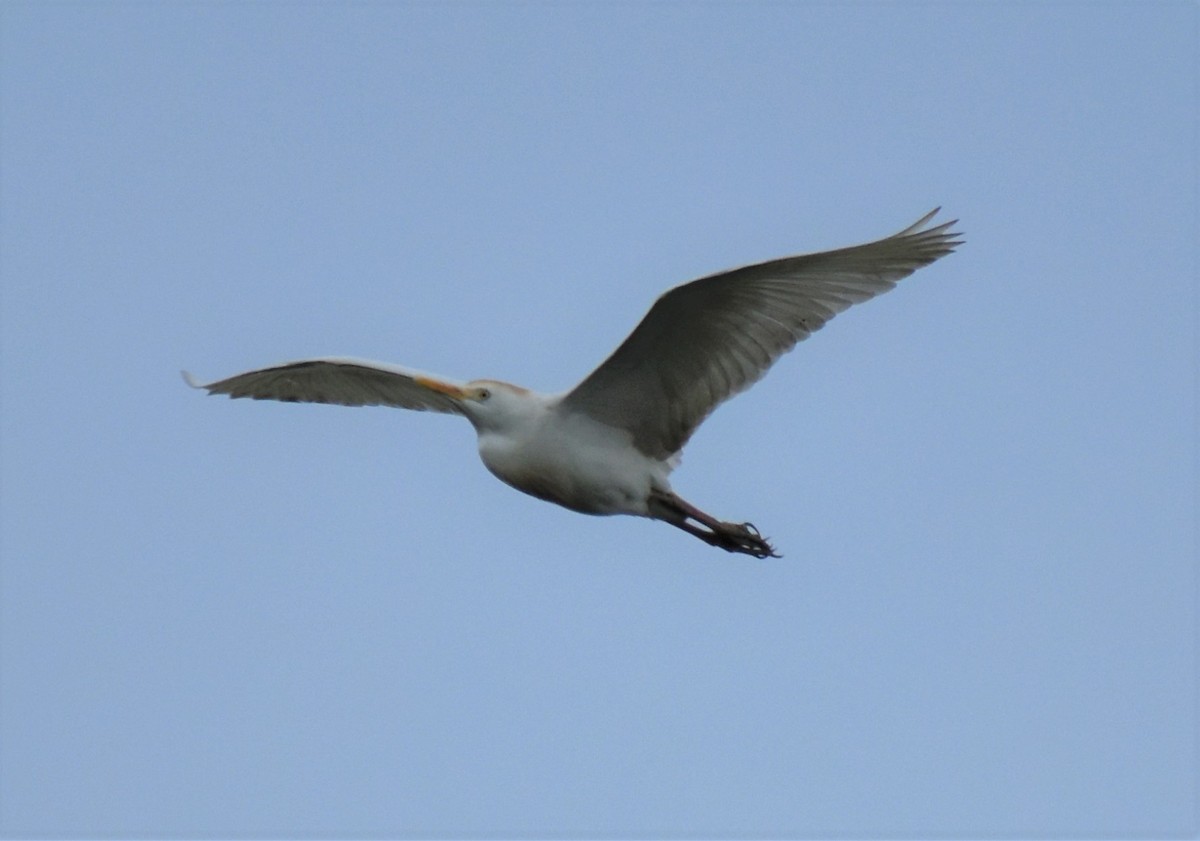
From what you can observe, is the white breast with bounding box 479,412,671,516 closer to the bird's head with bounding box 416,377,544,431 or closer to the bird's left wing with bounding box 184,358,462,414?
the bird's head with bounding box 416,377,544,431

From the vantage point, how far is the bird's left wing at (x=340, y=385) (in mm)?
9883

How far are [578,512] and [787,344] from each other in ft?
5.16

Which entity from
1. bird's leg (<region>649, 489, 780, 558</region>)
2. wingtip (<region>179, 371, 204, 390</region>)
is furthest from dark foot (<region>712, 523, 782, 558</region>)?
wingtip (<region>179, 371, 204, 390</region>)

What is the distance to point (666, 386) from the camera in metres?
9.18

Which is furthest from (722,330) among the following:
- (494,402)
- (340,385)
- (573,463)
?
(340,385)

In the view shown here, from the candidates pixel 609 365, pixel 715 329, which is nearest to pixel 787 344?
pixel 715 329

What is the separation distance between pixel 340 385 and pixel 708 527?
2.65 m

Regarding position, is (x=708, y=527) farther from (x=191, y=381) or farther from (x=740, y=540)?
(x=191, y=381)

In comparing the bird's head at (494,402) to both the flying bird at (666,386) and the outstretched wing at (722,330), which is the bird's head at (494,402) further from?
the outstretched wing at (722,330)

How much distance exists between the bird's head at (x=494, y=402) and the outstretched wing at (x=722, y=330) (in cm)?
24

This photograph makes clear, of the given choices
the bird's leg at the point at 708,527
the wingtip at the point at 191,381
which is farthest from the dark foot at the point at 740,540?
the wingtip at the point at 191,381

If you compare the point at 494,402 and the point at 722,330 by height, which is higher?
the point at 722,330

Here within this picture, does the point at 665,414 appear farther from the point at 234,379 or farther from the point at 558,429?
the point at 234,379

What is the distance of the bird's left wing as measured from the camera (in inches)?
389
